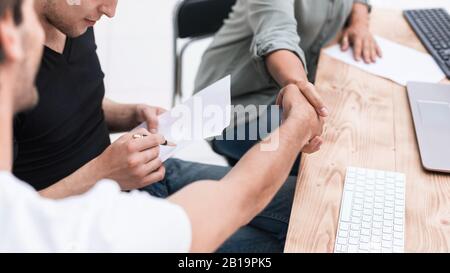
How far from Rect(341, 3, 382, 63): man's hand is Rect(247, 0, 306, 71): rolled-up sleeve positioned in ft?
0.70

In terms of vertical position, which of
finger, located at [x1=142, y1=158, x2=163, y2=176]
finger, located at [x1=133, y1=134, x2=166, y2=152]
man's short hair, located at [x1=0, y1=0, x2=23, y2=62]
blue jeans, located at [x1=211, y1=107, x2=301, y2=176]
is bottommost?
blue jeans, located at [x1=211, y1=107, x2=301, y2=176]

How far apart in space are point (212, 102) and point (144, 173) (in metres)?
0.22

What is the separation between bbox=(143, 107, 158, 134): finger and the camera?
118cm

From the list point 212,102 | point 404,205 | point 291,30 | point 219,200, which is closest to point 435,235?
point 404,205

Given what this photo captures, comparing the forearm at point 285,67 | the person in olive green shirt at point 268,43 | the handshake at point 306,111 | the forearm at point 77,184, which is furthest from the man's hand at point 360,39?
the forearm at point 77,184

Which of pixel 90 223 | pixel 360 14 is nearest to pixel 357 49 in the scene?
pixel 360 14

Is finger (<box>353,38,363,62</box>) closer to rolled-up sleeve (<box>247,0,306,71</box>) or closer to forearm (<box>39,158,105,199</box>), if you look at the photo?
rolled-up sleeve (<box>247,0,306,71</box>)

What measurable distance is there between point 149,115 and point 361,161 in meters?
→ 0.50

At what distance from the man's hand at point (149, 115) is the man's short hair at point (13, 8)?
62 centimetres

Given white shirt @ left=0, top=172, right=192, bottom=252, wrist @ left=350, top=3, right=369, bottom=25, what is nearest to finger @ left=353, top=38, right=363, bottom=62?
wrist @ left=350, top=3, right=369, bottom=25

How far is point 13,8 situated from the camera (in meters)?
0.56

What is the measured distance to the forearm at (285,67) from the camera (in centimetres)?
121

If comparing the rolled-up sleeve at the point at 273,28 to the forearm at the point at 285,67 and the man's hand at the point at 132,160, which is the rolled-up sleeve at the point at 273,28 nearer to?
the forearm at the point at 285,67
